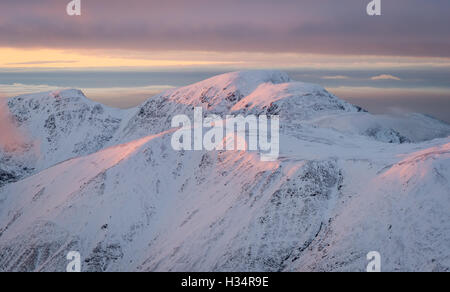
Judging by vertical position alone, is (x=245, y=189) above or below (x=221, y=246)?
above

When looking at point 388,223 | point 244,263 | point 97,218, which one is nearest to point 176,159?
point 97,218

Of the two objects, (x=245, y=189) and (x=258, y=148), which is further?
(x=258, y=148)

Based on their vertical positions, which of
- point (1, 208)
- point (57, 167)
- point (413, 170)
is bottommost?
point (1, 208)

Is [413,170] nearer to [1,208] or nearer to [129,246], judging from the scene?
[129,246]
